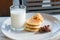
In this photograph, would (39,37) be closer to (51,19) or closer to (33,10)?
(51,19)

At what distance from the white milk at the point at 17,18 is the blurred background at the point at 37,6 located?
58 centimetres

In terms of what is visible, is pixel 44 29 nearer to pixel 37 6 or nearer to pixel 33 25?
pixel 33 25

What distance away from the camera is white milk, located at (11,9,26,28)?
0.87m

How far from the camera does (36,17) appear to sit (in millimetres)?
921

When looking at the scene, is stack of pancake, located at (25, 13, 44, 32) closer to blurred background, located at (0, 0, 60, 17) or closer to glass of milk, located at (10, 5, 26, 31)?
glass of milk, located at (10, 5, 26, 31)

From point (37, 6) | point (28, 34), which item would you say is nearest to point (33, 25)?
point (28, 34)

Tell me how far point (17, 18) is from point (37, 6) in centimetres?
64

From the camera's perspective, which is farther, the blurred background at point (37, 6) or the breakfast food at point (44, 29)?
the blurred background at point (37, 6)

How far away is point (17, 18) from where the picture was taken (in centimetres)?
87

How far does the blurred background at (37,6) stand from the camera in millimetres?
1458

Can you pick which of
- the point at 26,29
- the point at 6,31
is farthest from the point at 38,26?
the point at 6,31

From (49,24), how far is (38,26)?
0.08 metres

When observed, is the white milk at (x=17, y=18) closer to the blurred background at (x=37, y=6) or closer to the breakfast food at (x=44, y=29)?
the breakfast food at (x=44, y=29)

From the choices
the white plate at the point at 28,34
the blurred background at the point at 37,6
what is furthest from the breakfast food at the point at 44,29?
the blurred background at the point at 37,6
